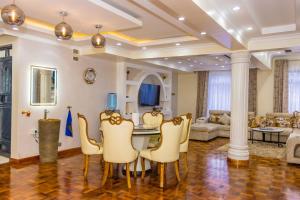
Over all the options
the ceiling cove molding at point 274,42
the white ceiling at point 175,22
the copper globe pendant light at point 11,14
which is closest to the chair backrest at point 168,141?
the white ceiling at point 175,22

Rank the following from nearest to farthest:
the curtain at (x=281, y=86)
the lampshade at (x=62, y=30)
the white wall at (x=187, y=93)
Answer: the lampshade at (x=62, y=30), the curtain at (x=281, y=86), the white wall at (x=187, y=93)

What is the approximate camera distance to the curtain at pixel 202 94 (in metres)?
10.4

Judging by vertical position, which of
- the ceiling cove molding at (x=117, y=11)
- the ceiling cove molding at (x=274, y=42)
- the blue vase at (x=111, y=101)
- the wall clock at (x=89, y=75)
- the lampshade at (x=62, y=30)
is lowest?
the blue vase at (x=111, y=101)

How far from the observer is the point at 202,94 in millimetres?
10508

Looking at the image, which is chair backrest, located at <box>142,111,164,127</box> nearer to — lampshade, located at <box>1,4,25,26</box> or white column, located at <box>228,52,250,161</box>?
white column, located at <box>228,52,250,161</box>

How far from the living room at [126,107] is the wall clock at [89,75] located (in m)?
0.03

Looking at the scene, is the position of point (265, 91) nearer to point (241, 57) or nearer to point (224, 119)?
point (224, 119)

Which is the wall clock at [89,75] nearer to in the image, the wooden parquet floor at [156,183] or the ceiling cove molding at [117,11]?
the wooden parquet floor at [156,183]

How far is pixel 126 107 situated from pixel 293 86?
5799mm

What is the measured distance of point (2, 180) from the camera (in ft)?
13.3

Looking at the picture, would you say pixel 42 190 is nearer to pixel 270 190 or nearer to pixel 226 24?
pixel 270 190

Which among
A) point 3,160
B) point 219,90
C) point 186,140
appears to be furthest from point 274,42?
point 3,160

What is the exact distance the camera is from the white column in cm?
546

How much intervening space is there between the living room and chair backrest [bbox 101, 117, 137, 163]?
0.02m
